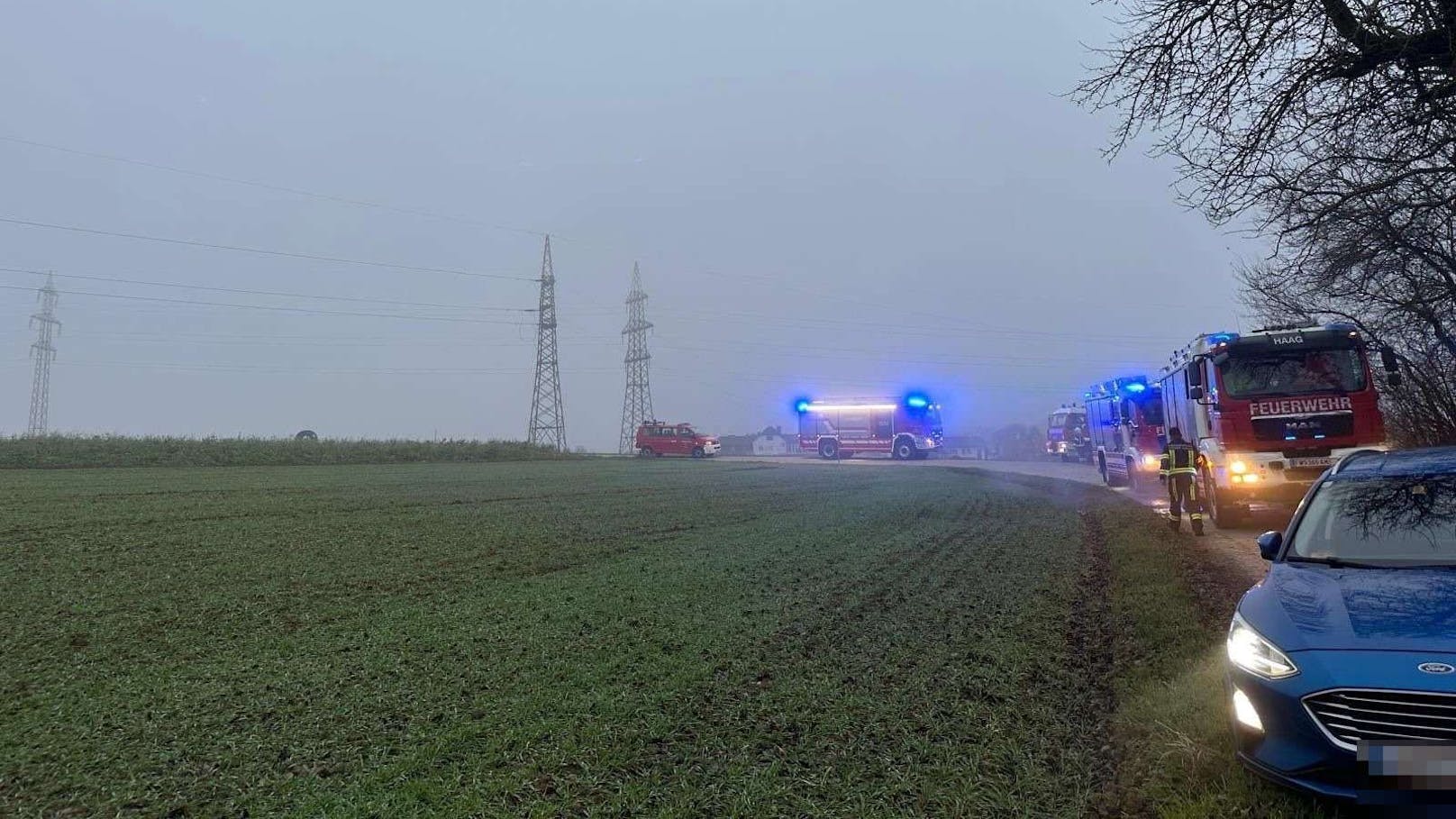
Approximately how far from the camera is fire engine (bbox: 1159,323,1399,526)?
12.5 m

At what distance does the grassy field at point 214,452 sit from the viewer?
84.7 ft

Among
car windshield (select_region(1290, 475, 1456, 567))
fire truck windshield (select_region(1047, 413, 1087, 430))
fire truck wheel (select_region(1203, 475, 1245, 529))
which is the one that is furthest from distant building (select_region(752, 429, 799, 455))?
car windshield (select_region(1290, 475, 1456, 567))

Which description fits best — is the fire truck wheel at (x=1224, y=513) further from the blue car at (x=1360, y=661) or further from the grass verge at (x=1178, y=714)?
the blue car at (x=1360, y=661)

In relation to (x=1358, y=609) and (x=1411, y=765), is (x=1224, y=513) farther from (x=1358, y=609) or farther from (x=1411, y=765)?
(x=1411, y=765)

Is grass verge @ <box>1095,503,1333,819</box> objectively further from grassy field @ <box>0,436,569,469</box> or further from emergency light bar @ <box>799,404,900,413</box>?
emergency light bar @ <box>799,404,900,413</box>

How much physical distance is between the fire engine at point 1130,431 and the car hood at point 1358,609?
59.0 ft

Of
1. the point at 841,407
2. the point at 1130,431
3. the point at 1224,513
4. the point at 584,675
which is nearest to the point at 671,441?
the point at 841,407

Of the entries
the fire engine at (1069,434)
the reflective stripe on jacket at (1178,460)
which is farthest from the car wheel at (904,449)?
the reflective stripe on jacket at (1178,460)

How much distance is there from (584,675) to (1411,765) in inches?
152

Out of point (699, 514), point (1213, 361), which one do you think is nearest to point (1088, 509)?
point (1213, 361)

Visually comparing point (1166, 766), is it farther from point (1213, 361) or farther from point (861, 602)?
point (1213, 361)

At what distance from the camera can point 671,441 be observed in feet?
167

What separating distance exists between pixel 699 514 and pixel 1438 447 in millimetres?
10334

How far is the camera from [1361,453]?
5.37m
